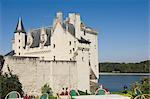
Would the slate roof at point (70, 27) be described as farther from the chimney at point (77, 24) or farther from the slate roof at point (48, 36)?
the slate roof at point (48, 36)

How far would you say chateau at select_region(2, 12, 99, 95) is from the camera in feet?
78.5

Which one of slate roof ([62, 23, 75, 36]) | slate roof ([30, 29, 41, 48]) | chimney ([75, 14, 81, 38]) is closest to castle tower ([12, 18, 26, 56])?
slate roof ([30, 29, 41, 48])

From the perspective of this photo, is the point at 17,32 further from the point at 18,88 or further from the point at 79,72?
the point at 18,88

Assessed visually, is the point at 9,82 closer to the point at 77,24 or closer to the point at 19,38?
the point at 77,24

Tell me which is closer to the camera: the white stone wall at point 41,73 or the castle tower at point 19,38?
the white stone wall at point 41,73

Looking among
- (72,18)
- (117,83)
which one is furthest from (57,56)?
(117,83)

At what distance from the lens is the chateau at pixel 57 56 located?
23922mm

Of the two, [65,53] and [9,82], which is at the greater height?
[65,53]

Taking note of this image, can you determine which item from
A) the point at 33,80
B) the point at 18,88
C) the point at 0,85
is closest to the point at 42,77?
the point at 33,80

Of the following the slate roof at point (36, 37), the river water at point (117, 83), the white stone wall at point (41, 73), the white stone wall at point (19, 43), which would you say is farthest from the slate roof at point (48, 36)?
the river water at point (117, 83)

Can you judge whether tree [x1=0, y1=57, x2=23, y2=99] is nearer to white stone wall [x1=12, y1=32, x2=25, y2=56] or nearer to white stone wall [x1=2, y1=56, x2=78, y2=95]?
white stone wall [x1=2, y1=56, x2=78, y2=95]

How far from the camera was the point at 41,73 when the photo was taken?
2469cm

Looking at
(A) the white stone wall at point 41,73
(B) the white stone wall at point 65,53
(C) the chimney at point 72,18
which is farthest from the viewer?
(C) the chimney at point 72,18

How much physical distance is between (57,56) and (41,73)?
18.0ft
